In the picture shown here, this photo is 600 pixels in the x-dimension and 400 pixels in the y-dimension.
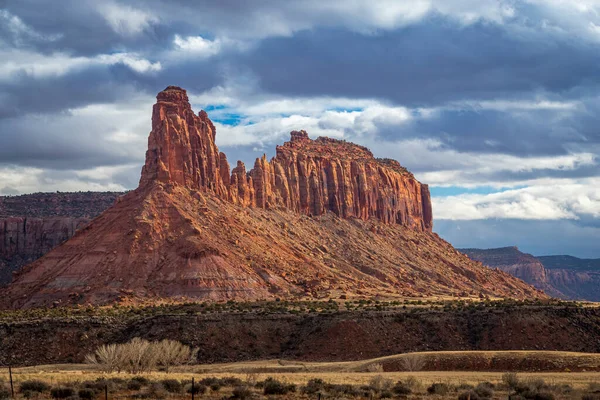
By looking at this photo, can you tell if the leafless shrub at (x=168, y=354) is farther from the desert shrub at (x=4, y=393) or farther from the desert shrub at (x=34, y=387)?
the desert shrub at (x=4, y=393)

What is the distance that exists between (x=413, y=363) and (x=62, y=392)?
31.6 meters

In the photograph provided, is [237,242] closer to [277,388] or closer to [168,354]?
→ [168,354]

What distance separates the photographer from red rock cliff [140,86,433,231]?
138750 mm

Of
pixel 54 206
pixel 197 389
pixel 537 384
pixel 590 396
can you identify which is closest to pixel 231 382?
pixel 197 389

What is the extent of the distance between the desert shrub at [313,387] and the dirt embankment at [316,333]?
94.7 feet

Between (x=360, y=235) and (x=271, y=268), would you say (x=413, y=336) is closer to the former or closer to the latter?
(x=271, y=268)

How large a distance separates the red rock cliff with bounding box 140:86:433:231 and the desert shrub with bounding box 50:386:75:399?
302 ft

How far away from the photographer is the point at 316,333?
3393 inches

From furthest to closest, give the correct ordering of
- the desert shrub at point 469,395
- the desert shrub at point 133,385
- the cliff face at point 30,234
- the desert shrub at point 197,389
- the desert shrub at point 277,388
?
the cliff face at point 30,234, the desert shrub at point 133,385, the desert shrub at point 197,389, the desert shrub at point 277,388, the desert shrub at point 469,395

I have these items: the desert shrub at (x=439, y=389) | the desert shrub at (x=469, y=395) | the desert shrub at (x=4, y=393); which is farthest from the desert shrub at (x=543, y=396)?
the desert shrub at (x=4, y=393)

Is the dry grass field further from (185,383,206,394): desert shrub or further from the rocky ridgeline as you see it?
the rocky ridgeline

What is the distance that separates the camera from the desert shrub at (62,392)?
4512 centimetres

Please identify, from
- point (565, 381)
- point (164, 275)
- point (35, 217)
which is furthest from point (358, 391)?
point (35, 217)

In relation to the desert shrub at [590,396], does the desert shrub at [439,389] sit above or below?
below
